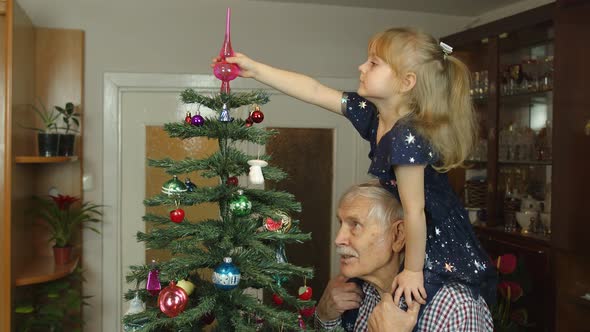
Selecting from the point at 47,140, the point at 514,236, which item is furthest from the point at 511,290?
the point at 47,140

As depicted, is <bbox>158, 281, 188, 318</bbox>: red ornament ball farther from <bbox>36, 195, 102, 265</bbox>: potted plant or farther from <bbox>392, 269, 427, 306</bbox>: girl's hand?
<bbox>36, 195, 102, 265</bbox>: potted plant

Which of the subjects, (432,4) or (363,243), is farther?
(432,4)

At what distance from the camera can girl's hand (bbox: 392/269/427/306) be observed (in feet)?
4.43

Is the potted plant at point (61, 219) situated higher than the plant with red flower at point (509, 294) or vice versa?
the potted plant at point (61, 219)

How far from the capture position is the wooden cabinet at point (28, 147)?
252 centimetres

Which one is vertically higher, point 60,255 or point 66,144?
point 66,144

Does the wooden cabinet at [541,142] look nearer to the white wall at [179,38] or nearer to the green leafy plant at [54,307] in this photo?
the white wall at [179,38]

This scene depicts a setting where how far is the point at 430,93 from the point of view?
4.50 feet

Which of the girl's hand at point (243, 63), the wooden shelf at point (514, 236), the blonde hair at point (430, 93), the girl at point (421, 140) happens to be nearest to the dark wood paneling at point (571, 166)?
the wooden shelf at point (514, 236)

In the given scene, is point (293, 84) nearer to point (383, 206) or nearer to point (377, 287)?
point (383, 206)

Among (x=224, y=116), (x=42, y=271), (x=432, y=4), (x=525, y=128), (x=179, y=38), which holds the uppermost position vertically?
(x=432, y=4)

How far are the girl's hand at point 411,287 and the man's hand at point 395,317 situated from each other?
24 mm

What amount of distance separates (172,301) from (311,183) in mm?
2634

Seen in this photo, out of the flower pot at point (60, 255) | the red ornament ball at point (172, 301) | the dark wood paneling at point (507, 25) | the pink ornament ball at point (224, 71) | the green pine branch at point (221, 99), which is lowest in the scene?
the flower pot at point (60, 255)
